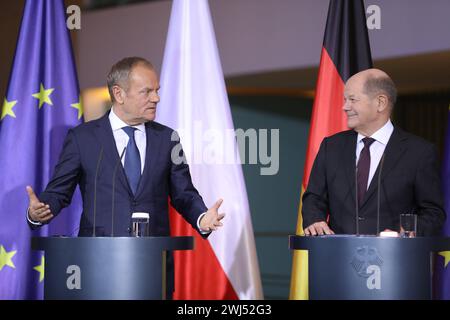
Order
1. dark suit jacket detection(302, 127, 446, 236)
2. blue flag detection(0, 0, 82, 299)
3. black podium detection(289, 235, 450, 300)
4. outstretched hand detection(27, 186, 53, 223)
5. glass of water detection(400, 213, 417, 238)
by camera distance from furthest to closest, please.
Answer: blue flag detection(0, 0, 82, 299), dark suit jacket detection(302, 127, 446, 236), outstretched hand detection(27, 186, 53, 223), glass of water detection(400, 213, 417, 238), black podium detection(289, 235, 450, 300)

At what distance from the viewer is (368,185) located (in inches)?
152

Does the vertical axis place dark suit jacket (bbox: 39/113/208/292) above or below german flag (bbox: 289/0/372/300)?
below

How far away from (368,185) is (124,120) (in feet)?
3.97

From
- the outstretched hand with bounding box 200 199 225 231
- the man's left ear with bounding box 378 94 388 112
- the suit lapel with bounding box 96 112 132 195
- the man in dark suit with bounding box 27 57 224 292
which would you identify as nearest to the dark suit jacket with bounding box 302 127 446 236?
the man's left ear with bounding box 378 94 388 112

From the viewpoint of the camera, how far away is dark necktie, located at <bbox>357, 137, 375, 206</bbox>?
388 cm

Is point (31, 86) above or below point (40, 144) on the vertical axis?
above

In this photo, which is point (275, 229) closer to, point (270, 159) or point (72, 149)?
point (270, 159)

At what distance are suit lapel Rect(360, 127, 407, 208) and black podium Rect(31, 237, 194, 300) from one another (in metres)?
0.98

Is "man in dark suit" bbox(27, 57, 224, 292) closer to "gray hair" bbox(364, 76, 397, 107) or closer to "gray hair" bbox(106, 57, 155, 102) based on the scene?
"gray hair" bbox(106, 57, 155, 102)

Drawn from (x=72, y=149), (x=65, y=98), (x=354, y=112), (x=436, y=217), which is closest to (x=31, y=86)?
(x=65, y=98)

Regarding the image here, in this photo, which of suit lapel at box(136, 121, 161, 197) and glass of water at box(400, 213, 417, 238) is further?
suit lapel at box(136, 121, 161, 197)
